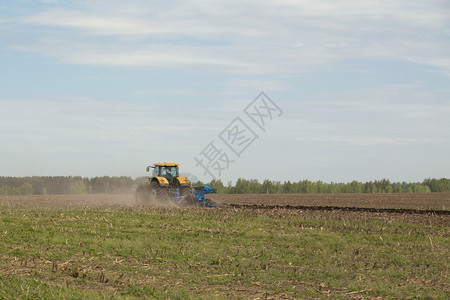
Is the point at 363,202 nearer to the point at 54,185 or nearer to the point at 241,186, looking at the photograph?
the point at 241,186

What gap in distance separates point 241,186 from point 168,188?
40.5m

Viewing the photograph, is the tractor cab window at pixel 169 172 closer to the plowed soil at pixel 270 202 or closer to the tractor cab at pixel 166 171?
the tractor cab at pixel 166 171

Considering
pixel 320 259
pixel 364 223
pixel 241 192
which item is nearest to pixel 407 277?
pixel 320 259

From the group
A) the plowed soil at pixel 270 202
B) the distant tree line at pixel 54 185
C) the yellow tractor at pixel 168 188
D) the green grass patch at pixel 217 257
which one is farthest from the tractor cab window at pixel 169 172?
the distant tree line at pixel 54 185

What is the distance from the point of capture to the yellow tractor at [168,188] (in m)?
32.9

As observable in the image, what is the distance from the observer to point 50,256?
1492cm

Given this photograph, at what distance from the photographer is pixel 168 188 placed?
33.4 m

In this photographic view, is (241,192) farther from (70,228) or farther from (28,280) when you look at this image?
(28,280)

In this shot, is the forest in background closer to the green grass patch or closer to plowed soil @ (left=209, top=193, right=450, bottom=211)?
plowed soil @ (left=209, top=193, right=450, bottom=211)

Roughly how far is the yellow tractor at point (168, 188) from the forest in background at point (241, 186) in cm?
3233

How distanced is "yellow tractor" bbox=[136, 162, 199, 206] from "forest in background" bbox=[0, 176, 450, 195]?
106 ft

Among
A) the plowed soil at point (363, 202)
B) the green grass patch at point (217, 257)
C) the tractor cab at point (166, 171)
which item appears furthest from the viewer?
the plowed soil at point (363, 202)

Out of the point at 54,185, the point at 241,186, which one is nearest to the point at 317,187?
the point at 241,186

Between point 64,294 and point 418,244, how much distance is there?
12.2 meters
